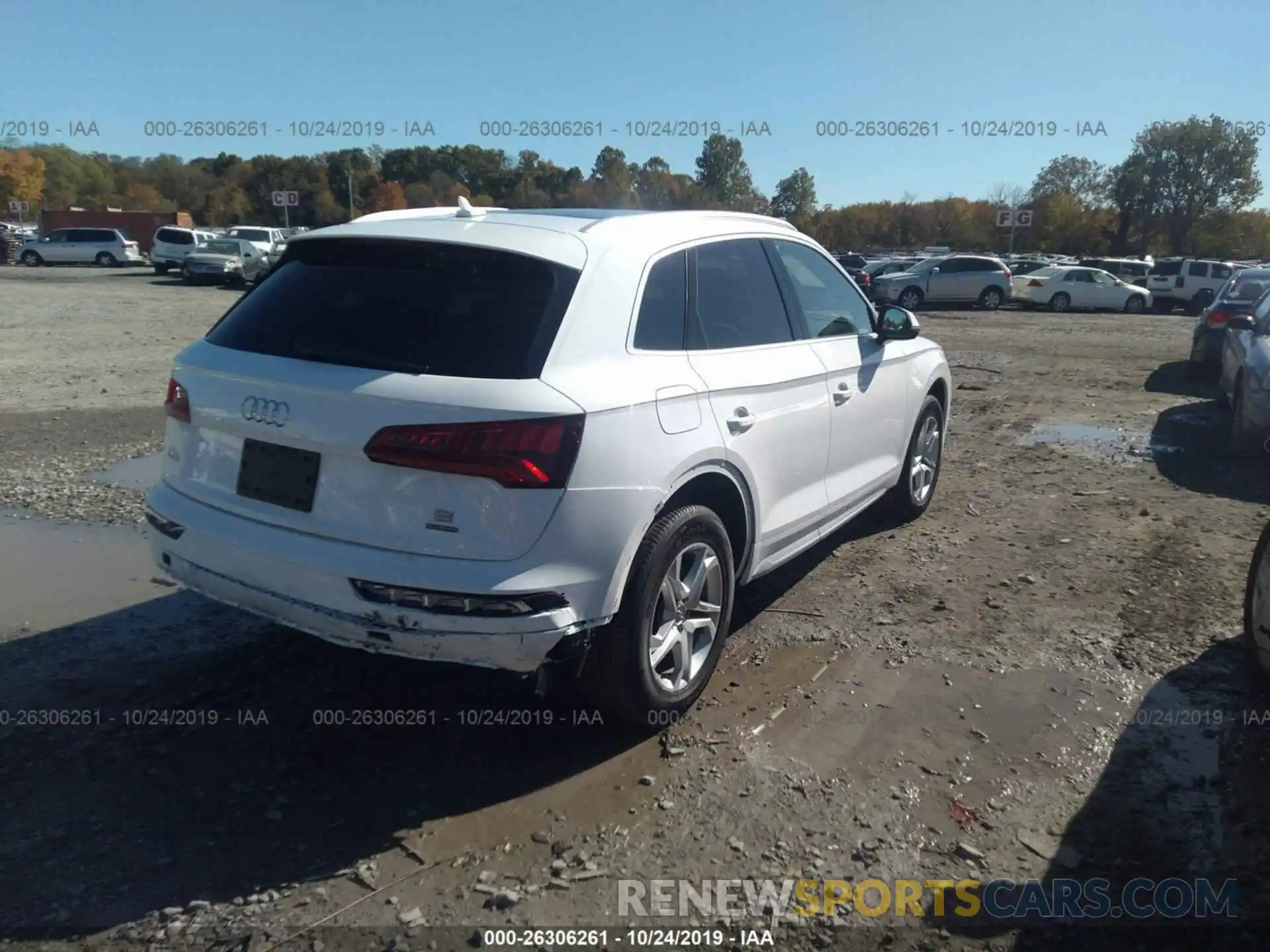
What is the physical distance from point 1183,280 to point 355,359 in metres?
35.7

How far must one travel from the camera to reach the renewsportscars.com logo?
2.77 meters

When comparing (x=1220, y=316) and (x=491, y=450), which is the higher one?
(x=1220, y=316)

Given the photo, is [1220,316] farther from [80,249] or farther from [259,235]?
[80,249]

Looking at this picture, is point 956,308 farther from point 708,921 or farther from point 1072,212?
point 1072,212

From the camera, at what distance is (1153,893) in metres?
2.85

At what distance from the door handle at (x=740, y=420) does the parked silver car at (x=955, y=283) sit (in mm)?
28418

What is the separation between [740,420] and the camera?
3861 mm

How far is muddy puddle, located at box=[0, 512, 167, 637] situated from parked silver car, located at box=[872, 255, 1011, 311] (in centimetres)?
2810

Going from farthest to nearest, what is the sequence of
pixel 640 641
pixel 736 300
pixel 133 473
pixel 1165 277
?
pixel 1165 277 < pixel 133 473 < pixel 736 300 < pixel 640 641

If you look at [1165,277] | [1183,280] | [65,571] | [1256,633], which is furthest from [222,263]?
[1256,633]

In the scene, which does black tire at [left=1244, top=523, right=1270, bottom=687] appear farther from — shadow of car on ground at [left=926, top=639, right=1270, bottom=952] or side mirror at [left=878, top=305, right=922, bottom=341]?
side mirror at [left=878, top=305, right=922, bottom=341]

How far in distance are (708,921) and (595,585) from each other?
1.05 metres

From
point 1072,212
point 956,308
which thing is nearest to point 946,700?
point 956,308

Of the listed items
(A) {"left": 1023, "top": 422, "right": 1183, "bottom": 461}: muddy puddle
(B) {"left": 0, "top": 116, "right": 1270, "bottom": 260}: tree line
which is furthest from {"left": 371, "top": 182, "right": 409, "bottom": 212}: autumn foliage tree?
(A) {"left": 1023, "top": 422, "right": 1183, "bottom": 461}: muddy puddle
